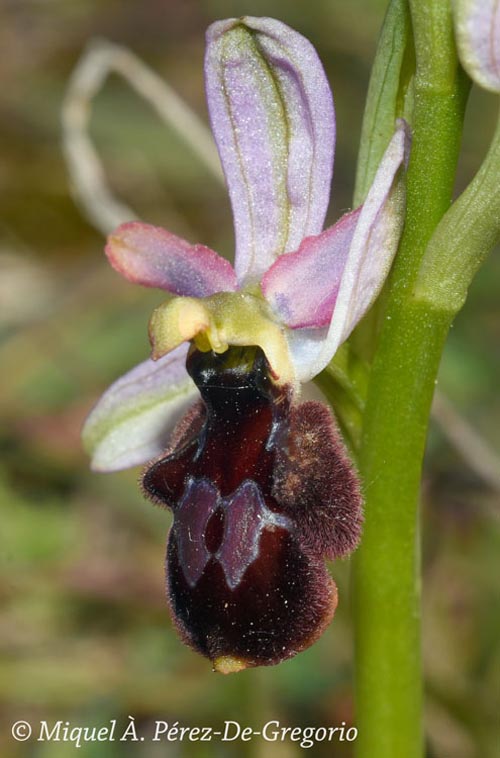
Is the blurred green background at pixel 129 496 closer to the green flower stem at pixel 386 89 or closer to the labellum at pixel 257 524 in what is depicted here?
the labellum at pixel 257 524

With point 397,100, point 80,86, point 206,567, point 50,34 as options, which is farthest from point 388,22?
point 50,34

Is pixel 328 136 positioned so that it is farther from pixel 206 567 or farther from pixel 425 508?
pixel 425 508

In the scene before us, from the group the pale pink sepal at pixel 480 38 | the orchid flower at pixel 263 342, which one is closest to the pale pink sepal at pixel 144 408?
the orchid flower at pixel 263 342

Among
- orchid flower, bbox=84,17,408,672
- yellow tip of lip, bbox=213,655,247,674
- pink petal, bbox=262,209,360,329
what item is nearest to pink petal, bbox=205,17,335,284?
orchid flower, bbox=84,17,408,672

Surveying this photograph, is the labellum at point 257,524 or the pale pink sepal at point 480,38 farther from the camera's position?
the labellum at point 257,524

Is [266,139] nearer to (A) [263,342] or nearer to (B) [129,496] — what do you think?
(A) [263,342]

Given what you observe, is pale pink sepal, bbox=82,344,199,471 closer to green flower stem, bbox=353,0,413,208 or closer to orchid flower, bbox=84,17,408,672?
orchid flower, bbox=84,17,408,672

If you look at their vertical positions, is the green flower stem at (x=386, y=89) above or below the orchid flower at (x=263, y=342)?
above
